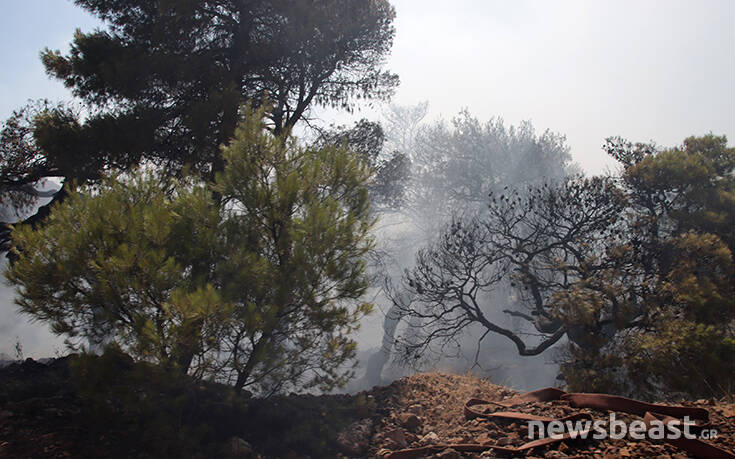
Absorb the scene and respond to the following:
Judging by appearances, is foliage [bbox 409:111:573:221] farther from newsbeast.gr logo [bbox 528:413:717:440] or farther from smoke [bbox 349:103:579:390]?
newsbeast.gr logo [bbox 528:413:717:440]

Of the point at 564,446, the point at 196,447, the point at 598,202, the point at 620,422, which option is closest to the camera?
the point at 564,446

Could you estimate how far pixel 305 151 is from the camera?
416 centimetres

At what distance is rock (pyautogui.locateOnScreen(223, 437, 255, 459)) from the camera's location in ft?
10.5

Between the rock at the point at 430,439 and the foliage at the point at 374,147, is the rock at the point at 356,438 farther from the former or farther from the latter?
the foliage at the point at 374,147

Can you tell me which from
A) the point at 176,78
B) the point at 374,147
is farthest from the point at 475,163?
the point at 176,78

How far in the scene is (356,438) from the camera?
12.1 feet

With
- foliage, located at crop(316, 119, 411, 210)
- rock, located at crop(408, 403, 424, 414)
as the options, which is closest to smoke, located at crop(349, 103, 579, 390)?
Answer: foliage, located at crop(316, 119, 411, 210)

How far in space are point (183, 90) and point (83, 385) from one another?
18.8ft

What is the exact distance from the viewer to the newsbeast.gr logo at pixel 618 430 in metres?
2.26

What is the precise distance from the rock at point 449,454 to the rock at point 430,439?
0.47m

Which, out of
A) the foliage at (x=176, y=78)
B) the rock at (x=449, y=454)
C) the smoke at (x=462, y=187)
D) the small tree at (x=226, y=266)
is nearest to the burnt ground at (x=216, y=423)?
the rock at (x=449, y=454)

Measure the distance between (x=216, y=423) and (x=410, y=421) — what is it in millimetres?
1841

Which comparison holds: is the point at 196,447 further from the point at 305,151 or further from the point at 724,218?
the point at 724,218

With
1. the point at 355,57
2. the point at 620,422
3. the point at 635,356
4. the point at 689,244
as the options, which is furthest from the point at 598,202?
the point at 620,422
